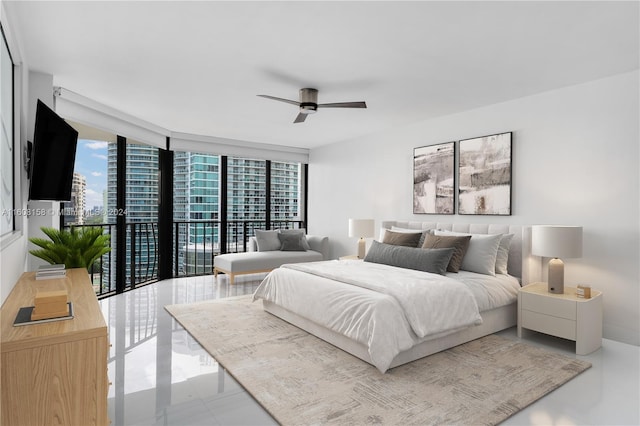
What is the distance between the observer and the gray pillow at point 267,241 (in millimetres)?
6629

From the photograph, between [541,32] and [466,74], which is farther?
[466,74]

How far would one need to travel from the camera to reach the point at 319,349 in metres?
3.17

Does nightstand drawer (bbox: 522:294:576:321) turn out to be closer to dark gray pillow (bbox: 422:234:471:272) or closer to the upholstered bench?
dark gray pillow (bbox: 422:234:471:272)

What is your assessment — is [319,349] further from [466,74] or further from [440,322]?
[466,74]

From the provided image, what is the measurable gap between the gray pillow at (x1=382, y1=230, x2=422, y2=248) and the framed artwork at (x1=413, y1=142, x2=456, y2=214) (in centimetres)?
67

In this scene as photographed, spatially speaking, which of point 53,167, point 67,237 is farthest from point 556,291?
point 53,167

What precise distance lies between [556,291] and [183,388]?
10.6 ft

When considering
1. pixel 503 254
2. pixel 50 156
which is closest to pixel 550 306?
pixel 503 254

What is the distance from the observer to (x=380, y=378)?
8.64ft

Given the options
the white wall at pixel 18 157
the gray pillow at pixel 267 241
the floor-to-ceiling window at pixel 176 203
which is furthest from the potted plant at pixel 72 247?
the gray pillow at pixel 267 241

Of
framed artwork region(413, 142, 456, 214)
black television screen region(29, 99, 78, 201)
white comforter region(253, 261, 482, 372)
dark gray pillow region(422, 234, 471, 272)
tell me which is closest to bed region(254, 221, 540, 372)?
white comforter region(253, 261, 482, 372)

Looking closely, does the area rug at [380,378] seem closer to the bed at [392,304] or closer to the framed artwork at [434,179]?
the bed at [392,304]

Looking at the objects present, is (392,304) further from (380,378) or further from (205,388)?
(205,388)

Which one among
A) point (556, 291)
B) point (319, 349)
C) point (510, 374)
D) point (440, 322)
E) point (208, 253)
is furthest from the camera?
point (208, 253)
